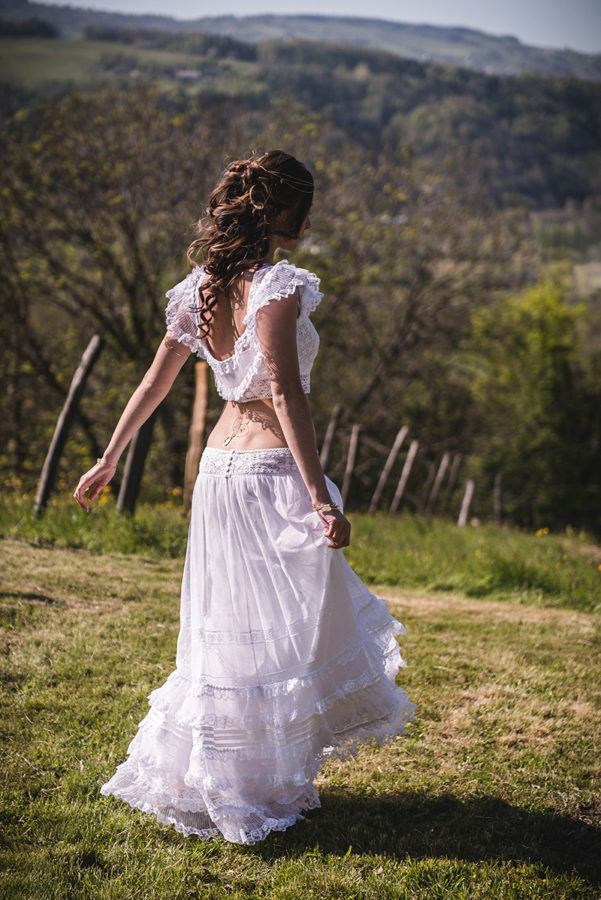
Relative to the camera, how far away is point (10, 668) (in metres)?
3.66

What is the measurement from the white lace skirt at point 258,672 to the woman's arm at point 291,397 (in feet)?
0.29

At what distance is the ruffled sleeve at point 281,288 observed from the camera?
2398 millimetres

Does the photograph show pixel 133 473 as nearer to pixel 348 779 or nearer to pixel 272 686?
pixel 348 779

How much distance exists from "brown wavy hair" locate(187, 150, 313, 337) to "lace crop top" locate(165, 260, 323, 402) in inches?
3.2

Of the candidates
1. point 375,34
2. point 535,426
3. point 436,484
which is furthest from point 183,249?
point 375,34

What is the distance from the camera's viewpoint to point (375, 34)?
146ft

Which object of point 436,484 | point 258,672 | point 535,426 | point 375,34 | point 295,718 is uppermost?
point 375,34

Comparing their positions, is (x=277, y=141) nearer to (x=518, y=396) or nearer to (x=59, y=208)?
(x=59, y=208)

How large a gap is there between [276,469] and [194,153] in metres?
12.8

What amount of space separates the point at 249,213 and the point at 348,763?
233cm

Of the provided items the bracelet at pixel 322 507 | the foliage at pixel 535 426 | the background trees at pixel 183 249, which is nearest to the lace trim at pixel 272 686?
the bracelet at pixel 322 507

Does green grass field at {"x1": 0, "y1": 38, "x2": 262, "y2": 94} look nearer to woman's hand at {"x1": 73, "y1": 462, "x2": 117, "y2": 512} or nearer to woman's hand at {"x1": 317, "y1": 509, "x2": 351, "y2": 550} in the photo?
woman's hand at {"x1": 73, "y1": 462, "x2": 117, "y2": 512}

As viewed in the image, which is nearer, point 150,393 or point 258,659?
point 258,659

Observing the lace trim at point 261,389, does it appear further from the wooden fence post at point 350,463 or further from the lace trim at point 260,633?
the wooden fence post at point 350,463
